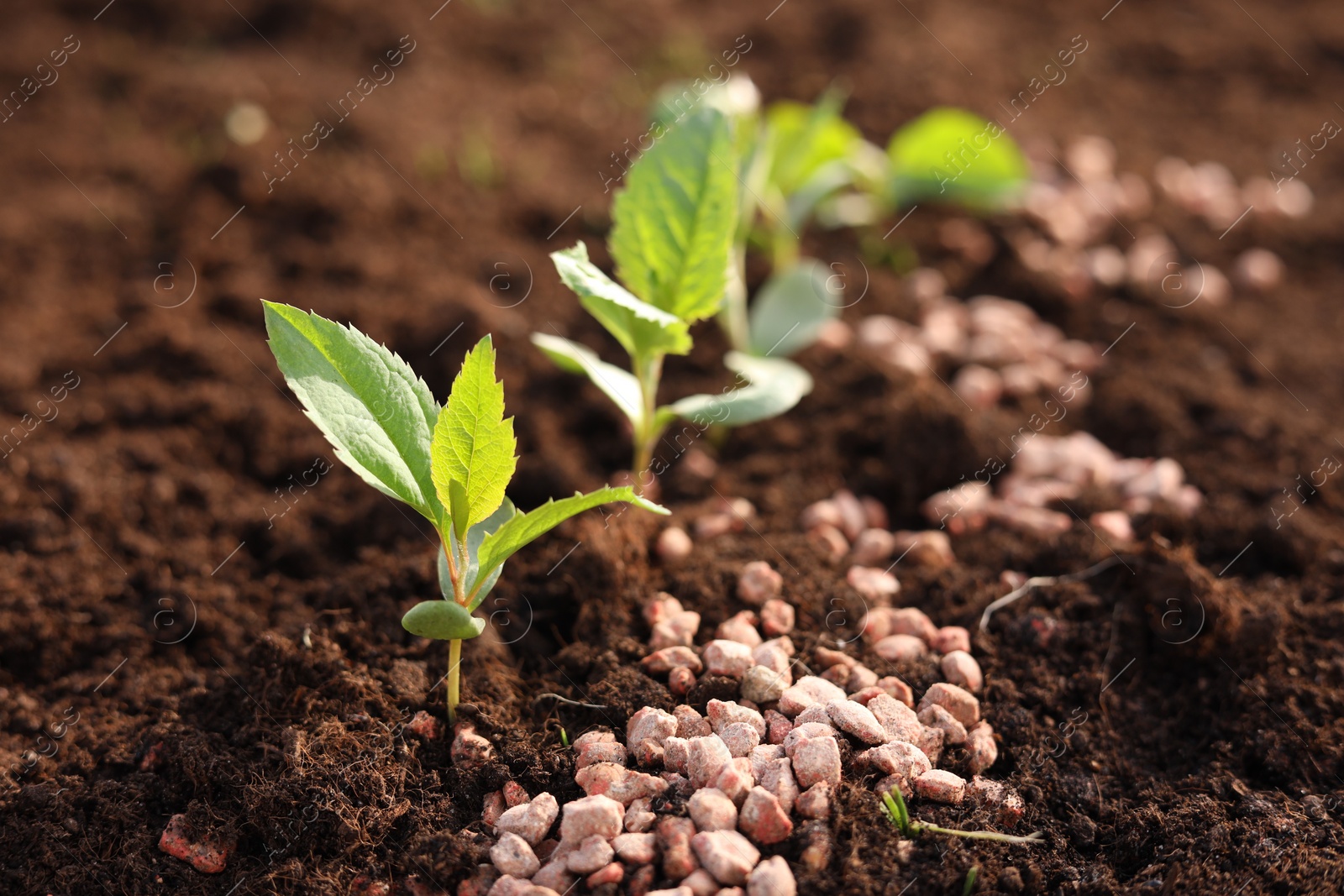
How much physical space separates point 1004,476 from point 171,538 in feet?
4.77

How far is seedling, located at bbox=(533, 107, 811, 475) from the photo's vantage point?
4.79 ft

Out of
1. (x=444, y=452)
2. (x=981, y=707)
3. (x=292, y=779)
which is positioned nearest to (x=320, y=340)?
(x=444, y=452)

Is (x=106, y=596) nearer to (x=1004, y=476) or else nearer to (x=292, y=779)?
(x=292, y=779)

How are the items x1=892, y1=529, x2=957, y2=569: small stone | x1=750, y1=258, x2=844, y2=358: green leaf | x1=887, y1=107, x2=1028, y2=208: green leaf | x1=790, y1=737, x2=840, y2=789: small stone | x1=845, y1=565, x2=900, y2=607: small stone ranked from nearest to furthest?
x1=790, y1=737, x2=840, y2=789: small stone < x1=845, y1=565, x2=900, y2=607: small stone < x1=892, y1=529, x2=957, y2=569: small stone < x1=750, y1=258, x2=844, y2=358: green leaf < x1=887, y1=107, x2=1028, y2=208: green leaf

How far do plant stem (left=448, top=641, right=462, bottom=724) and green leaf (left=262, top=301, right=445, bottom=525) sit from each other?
0.56ft

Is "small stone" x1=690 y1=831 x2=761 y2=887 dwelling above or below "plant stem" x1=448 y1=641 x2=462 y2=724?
below

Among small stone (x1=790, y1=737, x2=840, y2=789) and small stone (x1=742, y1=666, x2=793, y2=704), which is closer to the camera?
small stone (x1=790, y1=737, x2=840, y2=789)

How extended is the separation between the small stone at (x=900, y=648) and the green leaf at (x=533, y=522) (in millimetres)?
420

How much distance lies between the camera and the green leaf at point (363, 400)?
3.90ft

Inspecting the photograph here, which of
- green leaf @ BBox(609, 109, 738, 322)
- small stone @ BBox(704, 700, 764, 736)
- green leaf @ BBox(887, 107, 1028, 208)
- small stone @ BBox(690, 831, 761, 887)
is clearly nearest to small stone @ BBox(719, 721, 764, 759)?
small stone @ BBox(704, 700, 764, 736)

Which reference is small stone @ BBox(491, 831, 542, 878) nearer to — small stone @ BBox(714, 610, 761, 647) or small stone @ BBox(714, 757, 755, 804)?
small stone @ BBox(714, 757, 755, 804)

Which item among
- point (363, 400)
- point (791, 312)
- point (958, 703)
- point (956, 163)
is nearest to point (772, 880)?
point (958, 703)

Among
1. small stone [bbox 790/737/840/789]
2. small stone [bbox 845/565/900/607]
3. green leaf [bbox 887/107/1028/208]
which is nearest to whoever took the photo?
small stone [bbox 790/737/840/789]

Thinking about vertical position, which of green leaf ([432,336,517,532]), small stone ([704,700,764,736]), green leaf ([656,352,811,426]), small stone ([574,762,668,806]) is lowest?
small stone ([704,700,764,736])
